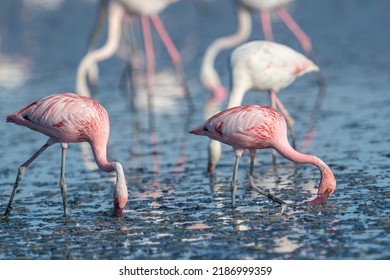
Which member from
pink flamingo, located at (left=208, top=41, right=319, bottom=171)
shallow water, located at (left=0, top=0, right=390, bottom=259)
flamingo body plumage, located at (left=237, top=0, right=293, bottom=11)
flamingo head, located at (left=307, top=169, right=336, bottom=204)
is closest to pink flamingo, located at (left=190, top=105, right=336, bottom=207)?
flamingo head, located at (left=307, top=169, right=336, bottom=204)

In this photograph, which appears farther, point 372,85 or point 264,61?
point 372,85

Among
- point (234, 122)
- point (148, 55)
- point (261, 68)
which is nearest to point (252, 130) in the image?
point (234, 122)

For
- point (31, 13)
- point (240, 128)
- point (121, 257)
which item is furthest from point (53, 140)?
point (31, 13)

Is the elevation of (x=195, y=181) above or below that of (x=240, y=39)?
below

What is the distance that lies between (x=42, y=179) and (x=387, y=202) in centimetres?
362

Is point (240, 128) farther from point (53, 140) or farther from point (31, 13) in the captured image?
point (31, 13)

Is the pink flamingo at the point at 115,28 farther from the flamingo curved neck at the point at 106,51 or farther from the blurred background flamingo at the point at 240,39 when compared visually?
the blurred background flamingo at the point at 240,39

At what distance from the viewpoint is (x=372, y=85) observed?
48.0ft

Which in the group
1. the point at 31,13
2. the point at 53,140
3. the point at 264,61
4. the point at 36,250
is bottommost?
the point at 36,250

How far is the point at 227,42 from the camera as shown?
14.6 metres

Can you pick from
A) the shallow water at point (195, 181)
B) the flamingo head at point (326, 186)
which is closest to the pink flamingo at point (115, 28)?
the shallow water at point (195, 181)

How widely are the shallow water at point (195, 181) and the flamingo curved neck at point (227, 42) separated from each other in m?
0.33

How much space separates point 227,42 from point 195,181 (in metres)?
5.51

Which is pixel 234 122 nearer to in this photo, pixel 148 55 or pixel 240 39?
pixel 240 39
